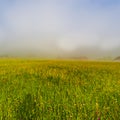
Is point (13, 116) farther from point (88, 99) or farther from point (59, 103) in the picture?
point (88, 99)

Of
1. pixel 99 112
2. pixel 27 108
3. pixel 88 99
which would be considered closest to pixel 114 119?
pixel 99 112

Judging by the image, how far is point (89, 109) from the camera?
238 inches

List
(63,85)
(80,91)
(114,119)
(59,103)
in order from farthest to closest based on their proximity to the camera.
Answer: (63,85) → (80,91) → (59,103) → (114,119)

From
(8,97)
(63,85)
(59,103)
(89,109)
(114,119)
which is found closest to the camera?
(114,119)

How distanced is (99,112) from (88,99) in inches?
37.3

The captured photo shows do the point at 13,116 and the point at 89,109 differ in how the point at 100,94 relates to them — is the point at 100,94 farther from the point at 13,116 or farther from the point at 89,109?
the point at 13,116

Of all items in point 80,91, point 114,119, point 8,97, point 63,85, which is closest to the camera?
point 114,119

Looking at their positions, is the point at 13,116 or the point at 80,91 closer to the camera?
the point at 13,116


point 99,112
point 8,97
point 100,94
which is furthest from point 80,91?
point 8,97

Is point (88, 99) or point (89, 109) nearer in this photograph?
point (89, 109)

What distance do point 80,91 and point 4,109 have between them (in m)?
2.72

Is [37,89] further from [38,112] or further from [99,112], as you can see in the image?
[99,112]

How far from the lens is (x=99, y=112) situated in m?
5.90

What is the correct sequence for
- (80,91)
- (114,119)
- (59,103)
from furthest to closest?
(80,91), (59,103), (114,119)
